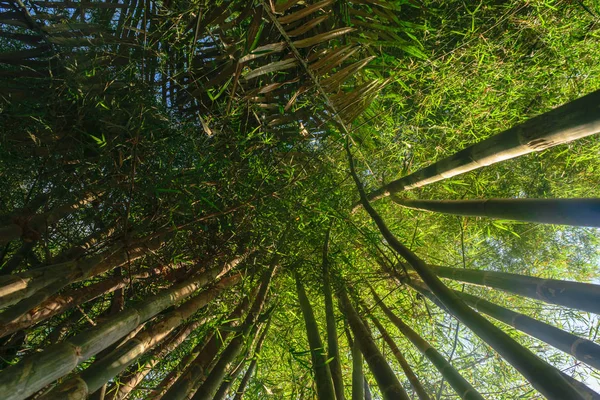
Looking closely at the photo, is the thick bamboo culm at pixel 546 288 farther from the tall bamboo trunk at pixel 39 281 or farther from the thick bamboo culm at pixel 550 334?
the tall bamboo trunk at pixel 39 281

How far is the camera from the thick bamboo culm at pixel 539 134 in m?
0.78

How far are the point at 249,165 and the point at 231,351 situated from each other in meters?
0.80

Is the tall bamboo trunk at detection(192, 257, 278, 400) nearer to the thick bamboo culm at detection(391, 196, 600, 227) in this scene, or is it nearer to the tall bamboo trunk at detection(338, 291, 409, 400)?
the tall bamboo trunk at detection(338, 291, 409, 400)

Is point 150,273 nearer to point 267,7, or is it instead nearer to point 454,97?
point 267,7

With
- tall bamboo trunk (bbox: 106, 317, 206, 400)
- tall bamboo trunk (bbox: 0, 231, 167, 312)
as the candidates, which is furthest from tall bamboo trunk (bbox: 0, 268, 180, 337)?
tall bamboo trunk (bbox: 106, 317, 206, 400)

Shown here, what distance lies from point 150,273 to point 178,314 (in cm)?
33

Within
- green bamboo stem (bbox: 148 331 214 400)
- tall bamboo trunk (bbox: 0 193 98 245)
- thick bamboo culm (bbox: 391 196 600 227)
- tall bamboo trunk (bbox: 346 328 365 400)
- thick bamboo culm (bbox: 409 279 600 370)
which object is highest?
thick bamboo culm (bbox: 391 196 600 227)

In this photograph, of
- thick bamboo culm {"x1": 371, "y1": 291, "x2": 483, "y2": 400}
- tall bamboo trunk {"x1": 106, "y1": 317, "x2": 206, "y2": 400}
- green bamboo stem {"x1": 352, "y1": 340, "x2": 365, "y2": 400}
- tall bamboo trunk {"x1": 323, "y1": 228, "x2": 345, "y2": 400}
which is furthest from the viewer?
tall bamboo trunk {"x1": 106, "y1": 317, "x2": 206, "y2": 400}

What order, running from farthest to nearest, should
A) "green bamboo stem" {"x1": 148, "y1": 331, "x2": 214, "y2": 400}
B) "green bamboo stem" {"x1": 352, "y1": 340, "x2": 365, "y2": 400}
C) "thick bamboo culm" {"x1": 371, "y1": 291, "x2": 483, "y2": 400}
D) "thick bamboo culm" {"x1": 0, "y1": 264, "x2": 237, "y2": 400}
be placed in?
1. "green bamboo stem" {"x1": 148, "y1": 331, "x2": 214, "y2": 400}
2. "green bamboo stem" {"x1": 352, "y1": 340, "x2": 365, "y2": 400}
3. "thick bamboo culm" {"x1": 371, "y1": 291, "x2": 483, "y2": 400}
4. "thick bamboo culm" {"x1": 0, "y1": 264, "x2": 237, "y2": 400}

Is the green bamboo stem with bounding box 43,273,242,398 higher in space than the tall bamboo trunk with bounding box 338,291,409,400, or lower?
lower

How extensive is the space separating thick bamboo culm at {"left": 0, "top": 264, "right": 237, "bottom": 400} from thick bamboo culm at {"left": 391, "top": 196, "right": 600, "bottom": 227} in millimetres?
1221

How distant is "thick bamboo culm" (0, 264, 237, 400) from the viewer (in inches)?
25.6

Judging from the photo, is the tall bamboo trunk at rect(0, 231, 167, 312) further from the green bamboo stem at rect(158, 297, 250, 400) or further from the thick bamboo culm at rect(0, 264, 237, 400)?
the green bamboo stem at rect(158, 297, 250, 400)

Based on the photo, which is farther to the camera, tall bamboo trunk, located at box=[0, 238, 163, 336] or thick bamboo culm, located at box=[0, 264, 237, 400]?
tall bamboo trunk, located at box=[0, 238, 163, 336]
